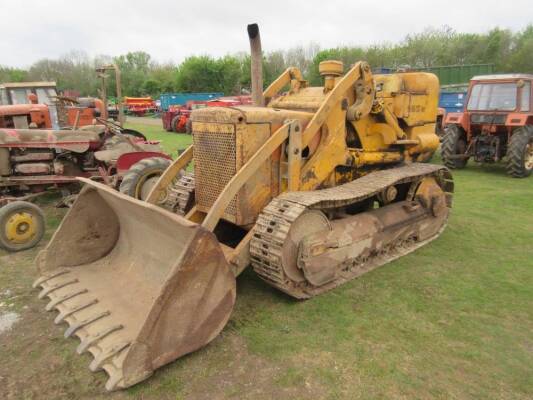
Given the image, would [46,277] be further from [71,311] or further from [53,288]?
[71,311]

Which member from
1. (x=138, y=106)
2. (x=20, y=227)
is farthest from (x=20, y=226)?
(x=138, y=106)

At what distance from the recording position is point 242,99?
87.7 ft

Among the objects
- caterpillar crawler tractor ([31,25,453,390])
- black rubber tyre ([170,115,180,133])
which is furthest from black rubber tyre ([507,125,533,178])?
black rubber tyre ([170,115,180,133])

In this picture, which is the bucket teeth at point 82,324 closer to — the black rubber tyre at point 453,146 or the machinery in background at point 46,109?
the machinery in background at point 46,109

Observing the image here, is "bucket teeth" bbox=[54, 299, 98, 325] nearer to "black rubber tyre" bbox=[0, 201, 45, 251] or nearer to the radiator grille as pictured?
the radiator grille

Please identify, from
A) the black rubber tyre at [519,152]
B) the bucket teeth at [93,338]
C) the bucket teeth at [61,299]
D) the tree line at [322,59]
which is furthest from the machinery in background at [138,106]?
the bucket teeth at [93,338]

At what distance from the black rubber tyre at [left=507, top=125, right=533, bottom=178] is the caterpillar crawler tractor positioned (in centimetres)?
543

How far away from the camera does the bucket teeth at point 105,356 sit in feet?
9.93

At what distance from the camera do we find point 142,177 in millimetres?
6367

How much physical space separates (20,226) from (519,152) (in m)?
9.99

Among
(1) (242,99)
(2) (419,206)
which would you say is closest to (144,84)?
(1) (242,99)

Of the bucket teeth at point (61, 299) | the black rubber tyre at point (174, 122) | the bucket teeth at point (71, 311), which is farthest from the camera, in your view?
the black rubber tyre at point (174, 122)

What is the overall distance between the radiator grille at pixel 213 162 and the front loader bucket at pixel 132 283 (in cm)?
76

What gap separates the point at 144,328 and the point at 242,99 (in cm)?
2485
